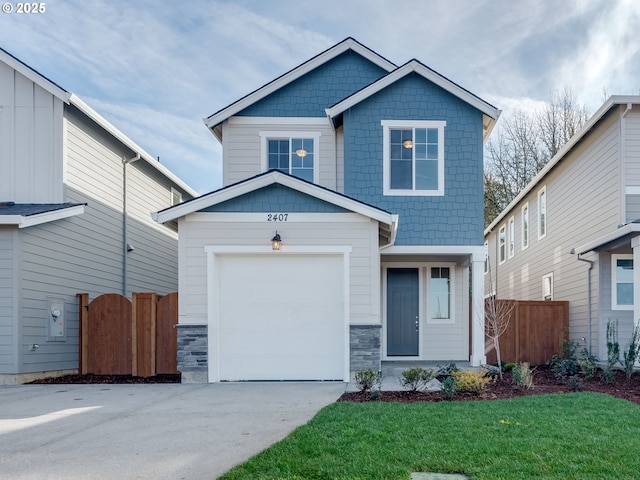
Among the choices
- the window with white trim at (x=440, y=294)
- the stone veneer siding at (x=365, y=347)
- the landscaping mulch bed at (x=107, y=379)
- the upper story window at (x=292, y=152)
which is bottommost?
the landscaping mulch bed at (x=107, y=379)

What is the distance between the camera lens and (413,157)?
11.4m

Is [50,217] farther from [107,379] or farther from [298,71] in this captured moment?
[298,71]

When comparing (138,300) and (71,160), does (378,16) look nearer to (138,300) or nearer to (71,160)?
(71,160)

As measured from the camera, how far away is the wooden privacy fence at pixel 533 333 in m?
12.7

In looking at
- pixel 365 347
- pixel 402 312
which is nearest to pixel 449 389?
pixel 365 347

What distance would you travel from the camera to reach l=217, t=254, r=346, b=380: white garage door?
9.32 meters

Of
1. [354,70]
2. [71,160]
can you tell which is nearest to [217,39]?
[354,70]

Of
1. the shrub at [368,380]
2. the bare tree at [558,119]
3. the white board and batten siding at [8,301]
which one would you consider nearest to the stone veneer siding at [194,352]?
the shrub at [368,380]

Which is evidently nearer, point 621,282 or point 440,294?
point 621,282

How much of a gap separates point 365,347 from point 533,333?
5762 mm

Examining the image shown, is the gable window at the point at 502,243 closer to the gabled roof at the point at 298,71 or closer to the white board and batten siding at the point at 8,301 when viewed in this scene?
the gabled roof at the point at 298,71

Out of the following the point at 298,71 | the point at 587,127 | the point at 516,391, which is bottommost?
the point at 516,391

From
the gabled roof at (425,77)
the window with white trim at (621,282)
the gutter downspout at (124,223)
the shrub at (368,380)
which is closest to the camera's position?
the shrub at (368,380)

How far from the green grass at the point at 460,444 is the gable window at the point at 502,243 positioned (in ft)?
51.4
